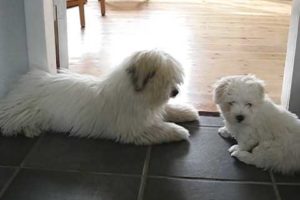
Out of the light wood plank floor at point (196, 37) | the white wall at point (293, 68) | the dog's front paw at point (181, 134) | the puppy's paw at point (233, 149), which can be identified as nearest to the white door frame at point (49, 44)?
the white wall at point (293, 68)

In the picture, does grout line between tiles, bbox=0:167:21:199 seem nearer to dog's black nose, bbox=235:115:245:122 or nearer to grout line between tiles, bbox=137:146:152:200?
grout line between tiles, bbox=137:146:152:200

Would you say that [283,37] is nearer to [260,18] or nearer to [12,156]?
[260,18]

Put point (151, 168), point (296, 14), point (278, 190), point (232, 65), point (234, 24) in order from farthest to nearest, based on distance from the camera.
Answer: point (234, 24) → point (232, 65) → point (296, 14) → point (151, 168) → point (278, 190)

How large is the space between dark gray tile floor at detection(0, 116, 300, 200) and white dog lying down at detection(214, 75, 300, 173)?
0.07 m

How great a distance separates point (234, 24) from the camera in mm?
4957

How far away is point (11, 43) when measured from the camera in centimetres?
286

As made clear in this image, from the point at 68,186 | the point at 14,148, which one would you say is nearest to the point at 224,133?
the point at 68,186

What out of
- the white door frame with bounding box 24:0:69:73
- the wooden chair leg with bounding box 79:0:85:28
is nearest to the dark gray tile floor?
the white door frame with bounding box 24:0:69:73

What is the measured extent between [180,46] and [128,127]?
71.2 inches

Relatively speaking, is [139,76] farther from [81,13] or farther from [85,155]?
[81,13]

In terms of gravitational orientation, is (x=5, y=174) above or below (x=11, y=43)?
below

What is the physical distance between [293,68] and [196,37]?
1749 millimetres

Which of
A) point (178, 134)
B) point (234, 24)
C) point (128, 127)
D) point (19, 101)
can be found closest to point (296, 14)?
point (178, 134)

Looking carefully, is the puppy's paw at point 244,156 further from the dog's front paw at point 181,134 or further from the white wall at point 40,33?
the white wall at point 40,33
